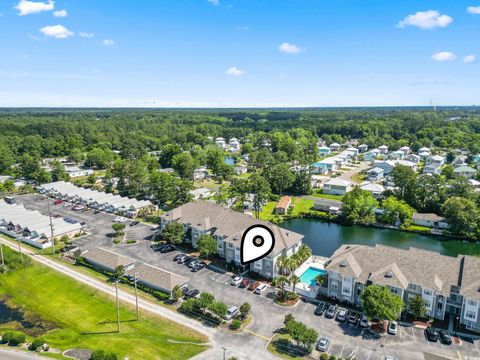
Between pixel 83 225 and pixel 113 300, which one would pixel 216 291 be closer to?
pixel 113 300

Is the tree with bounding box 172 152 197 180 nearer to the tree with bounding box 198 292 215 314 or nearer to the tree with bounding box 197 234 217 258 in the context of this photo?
the tree with bounding box 197 234 217 258

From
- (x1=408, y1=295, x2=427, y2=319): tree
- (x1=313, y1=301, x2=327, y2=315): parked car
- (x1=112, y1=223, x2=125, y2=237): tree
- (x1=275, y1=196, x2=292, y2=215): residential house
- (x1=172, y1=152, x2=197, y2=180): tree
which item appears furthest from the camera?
(x1=172, y1=152, x2=197, y2=180): tree

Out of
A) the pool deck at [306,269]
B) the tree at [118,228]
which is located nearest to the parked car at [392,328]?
the pool deck at [306,269]

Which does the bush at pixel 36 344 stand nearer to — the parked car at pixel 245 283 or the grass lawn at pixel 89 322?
the grass lawn at pixel 89 322

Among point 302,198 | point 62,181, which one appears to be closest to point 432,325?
point 302,198

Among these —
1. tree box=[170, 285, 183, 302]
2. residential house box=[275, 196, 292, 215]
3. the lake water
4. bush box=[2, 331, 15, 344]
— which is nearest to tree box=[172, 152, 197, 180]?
residential house box=[275, 196, 292, 215]
